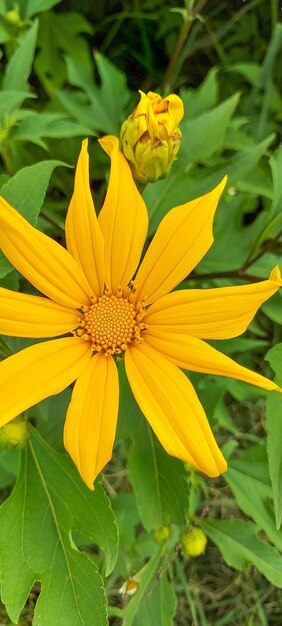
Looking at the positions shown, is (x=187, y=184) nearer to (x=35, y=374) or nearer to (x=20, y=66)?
(x=20, y=66)

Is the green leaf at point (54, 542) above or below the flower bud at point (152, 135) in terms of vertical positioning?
below

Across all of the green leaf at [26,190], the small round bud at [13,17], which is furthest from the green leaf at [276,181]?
the small round bud at [13,17]

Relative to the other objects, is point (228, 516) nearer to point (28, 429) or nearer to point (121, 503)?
point (121, 503)

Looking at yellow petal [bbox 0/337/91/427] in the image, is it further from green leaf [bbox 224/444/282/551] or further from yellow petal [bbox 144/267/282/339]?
green leaf [bbox 224/444/282/551]

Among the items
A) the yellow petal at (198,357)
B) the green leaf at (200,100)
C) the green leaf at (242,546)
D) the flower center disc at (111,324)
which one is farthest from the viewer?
the green leaf at (200,100)

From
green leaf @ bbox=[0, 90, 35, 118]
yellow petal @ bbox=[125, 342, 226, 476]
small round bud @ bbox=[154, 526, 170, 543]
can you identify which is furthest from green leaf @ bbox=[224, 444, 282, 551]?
green leaf @ bbox=[0, 90, 35, 118]

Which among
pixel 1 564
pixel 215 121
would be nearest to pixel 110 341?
pixel 1 564

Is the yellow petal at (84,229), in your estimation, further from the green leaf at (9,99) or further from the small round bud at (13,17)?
the small round bud at (13,17)
